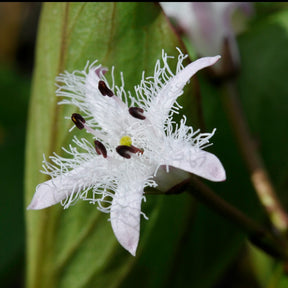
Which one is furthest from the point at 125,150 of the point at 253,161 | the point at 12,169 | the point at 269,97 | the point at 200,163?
the point at 12,169

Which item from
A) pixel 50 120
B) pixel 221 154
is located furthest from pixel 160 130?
pixel 221 154

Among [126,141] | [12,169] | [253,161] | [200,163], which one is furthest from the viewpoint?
[12,169]

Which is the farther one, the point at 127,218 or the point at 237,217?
the point at 237,217

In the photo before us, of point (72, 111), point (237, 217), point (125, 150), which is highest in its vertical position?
point (72, 111)

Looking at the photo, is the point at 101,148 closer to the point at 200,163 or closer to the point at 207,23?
the point at 200,163

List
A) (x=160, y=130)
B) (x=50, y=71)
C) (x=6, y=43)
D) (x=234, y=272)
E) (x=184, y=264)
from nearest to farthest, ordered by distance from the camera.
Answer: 1. (x=160, y=130)
2. (x=50, y=71)
3. (x=184, y=264)
4. (x=234, y=272)
5. (x=6, y=43)

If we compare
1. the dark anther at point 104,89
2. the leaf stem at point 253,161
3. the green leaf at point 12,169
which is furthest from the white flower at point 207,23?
the green leaf at point 12,169

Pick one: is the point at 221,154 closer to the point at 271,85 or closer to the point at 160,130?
the point at 271,85
